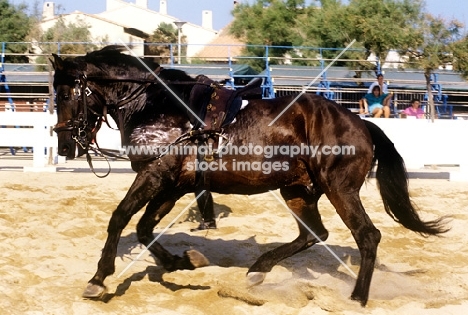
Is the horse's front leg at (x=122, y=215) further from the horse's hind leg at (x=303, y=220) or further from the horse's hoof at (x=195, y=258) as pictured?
the horse's hind leg at (x=303, y=220)

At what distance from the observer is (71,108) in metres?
5.36

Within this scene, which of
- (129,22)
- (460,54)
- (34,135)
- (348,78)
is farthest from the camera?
(129,22)

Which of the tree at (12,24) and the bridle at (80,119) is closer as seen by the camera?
the bridle at (80,119)

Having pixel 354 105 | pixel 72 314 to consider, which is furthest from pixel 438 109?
pixel 72 314

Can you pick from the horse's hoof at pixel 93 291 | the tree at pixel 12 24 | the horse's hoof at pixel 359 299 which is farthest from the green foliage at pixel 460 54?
the tree at pixel 12 24

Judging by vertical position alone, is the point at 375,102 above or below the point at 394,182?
above

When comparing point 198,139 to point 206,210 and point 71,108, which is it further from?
point 206,210

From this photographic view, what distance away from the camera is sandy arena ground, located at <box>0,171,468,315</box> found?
16.2 ft

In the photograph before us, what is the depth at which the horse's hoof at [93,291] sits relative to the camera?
4.90 m

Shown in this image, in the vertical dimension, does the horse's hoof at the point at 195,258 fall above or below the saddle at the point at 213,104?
below

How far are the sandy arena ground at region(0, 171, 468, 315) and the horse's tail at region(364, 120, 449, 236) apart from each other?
0.50 m

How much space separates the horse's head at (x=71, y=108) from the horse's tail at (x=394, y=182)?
2530mm

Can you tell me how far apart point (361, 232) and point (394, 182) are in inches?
29.7

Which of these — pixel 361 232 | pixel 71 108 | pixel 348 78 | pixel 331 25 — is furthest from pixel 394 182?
pixel 331 25
